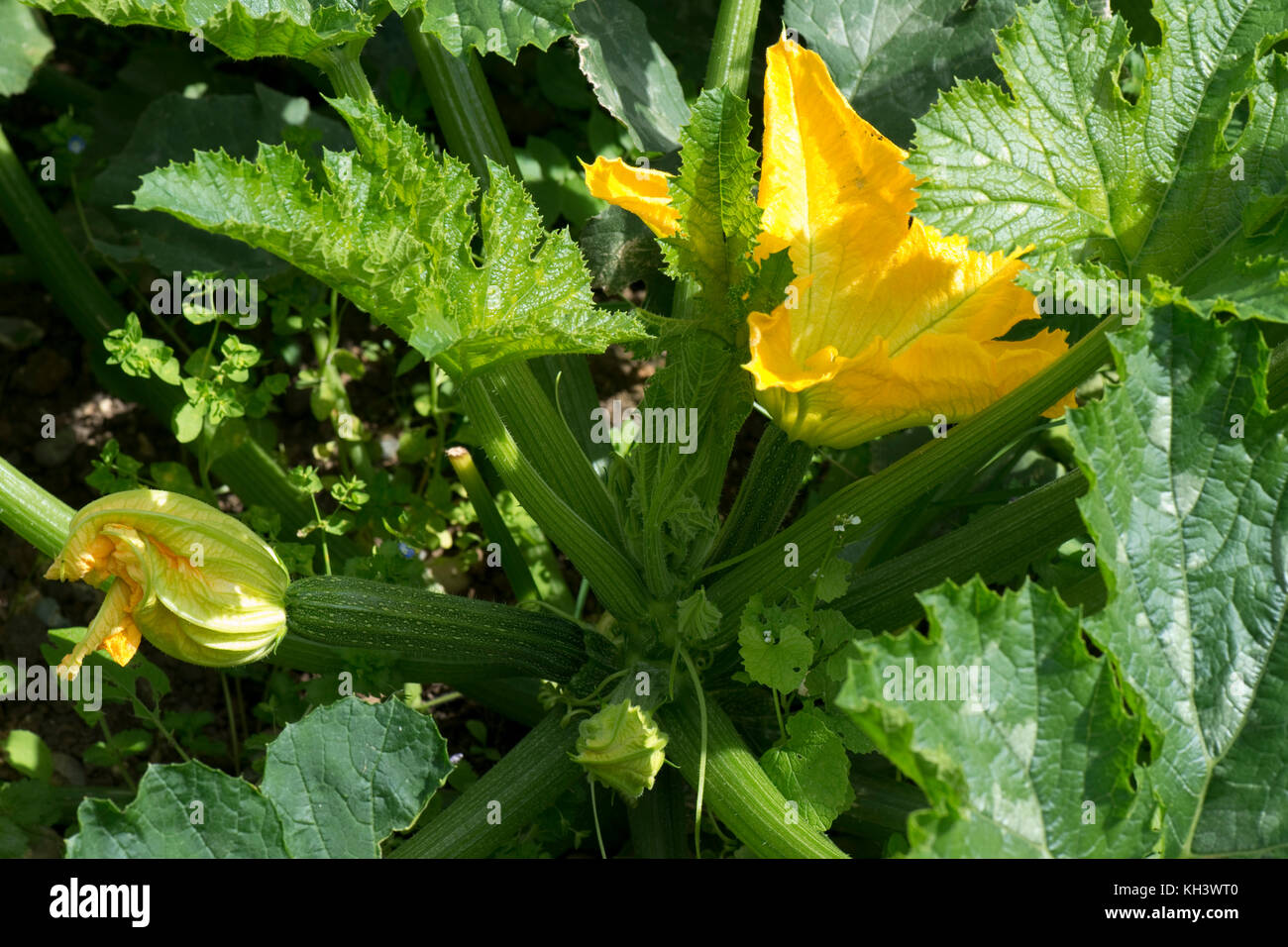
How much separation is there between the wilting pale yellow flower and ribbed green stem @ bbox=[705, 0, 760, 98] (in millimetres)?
1105

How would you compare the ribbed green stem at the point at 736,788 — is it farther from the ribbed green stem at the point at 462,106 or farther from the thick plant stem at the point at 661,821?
the ribbed green stem at the point at 462,106

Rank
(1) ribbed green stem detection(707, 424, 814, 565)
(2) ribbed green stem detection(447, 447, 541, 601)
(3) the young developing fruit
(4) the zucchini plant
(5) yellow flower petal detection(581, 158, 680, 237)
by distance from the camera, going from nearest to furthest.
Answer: (4) the zucchini plant → (3) the young developing fruit → (5) yellow flower petal detection(581, 158, 680, 237) → (1) ribbed green stem detection(707, 424, 814, 565) → (2) ribbed green stem detection(447, 447, 541, 601)

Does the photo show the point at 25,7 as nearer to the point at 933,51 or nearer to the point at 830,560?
the point at 933,51

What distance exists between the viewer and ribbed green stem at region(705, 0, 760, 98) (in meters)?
2.10

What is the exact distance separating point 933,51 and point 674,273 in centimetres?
91

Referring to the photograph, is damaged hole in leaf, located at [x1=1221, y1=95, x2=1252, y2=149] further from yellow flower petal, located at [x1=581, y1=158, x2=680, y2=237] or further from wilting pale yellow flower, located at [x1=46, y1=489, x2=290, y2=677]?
wilting pale yellow flower, located at [x1=46, y1=489, x2=290, y2=677]

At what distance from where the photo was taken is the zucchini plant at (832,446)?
1.39 metres

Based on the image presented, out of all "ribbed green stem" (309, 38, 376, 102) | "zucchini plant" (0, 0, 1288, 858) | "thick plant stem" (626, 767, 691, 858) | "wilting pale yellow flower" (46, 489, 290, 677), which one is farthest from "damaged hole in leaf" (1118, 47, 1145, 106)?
"wilting pale yellow flower" (46, 489, 290, 677)

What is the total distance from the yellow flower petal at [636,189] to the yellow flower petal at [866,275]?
0.14 meters

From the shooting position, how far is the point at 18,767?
2152 millimetres

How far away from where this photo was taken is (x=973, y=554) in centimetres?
182

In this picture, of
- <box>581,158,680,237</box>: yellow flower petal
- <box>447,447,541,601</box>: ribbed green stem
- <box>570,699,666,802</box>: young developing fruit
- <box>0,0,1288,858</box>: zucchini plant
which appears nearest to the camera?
<box>0,0,1288,858</box>: zucchini plant

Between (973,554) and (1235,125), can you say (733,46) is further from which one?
(973,554)

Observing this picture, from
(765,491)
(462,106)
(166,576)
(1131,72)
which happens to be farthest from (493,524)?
(1131,72)
